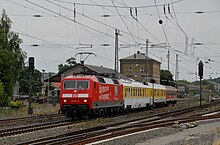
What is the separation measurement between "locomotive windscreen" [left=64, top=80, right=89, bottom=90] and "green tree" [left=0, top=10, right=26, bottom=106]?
55.6 feet

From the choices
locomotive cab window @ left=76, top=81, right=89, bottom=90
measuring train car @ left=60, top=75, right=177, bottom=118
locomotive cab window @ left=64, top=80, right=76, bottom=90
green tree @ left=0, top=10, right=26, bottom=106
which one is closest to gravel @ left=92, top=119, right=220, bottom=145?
measuring train car @ left=60, top=75, right=177, bottom=118

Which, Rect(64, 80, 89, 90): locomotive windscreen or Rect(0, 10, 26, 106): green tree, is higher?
Rect(0, 10, 26, 106): green tree

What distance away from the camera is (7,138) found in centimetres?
1836

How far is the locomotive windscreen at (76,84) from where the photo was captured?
28502mm

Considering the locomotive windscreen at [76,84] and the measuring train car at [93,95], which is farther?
the locomotive windscreen at [76,84]

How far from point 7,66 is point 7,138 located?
102 feet

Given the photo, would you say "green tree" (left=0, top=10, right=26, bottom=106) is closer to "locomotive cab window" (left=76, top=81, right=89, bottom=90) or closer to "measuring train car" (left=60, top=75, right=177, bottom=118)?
"measuring train car" (left=60, top=75, right=177, bottom=118)

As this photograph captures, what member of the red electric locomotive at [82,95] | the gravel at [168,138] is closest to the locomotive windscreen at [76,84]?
the red electric locomotive at [82,95]

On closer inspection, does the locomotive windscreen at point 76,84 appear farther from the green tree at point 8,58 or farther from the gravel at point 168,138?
the green tree at point 8,58

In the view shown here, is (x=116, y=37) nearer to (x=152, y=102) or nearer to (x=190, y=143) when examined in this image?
(x=152, y=102)

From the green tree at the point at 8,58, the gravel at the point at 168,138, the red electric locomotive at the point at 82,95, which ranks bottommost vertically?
the gravel at the point at 168,138

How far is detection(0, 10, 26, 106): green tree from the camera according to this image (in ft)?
156

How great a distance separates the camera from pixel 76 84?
2886 cm

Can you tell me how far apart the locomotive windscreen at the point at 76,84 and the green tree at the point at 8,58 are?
1696 centimetres
